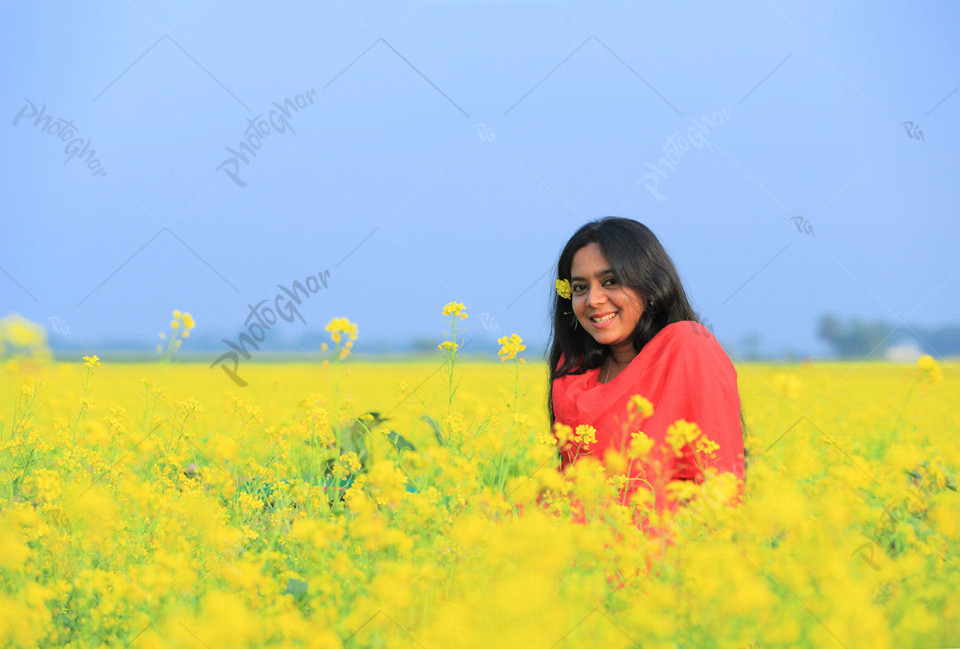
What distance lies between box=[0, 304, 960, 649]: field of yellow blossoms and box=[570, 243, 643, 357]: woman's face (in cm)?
34

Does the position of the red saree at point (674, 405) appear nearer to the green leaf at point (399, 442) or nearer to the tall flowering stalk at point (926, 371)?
the green leaf at point (399, 442)

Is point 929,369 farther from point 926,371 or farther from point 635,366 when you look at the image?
point 635,366

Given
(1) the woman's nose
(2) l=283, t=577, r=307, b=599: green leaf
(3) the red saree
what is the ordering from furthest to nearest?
(1) the woman's nose < (3) the red saree < (2) l=283, t=577, r=307, b=599: green leaf

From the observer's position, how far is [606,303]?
272 centimetres

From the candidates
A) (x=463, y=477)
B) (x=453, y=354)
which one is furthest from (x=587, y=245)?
(x=463, y=477)

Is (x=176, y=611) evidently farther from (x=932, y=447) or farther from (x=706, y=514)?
(x=932, y=447)

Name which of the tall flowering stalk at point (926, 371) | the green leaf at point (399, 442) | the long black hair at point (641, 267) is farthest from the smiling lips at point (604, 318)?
the tall flowering stalk at point (926, 371)

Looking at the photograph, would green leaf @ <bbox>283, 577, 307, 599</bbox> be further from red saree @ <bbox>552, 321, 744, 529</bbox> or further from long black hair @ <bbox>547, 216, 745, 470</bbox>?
long black hair @ <bbox>547, 216, 745, 470</bbox>

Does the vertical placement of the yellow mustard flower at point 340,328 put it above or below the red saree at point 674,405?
above

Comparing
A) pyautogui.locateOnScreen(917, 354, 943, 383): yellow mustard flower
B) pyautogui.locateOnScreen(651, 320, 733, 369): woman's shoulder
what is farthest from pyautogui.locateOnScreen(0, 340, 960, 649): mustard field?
Answer: pyautogui.locateOnScreen(917, 354, 943, 383): yellow mustard flower

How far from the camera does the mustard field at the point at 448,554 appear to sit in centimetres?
136

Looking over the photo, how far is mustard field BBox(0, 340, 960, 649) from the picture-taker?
1358 millimetres

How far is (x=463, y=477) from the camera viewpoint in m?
2.20

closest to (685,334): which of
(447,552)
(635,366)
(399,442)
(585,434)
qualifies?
(635,366)
